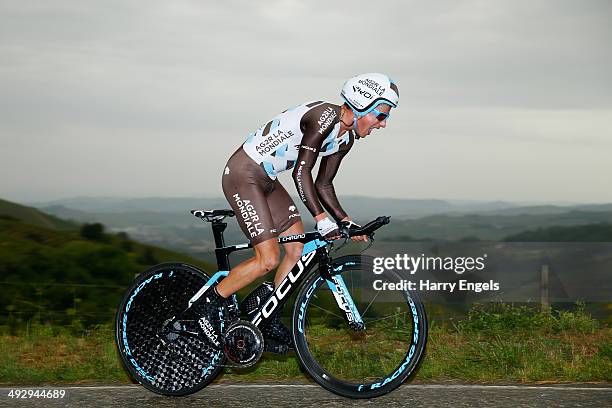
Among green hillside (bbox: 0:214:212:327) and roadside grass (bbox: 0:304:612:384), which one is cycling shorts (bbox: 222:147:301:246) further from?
green hillside (bbox: 0:214:212:327)

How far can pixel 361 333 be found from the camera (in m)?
6.14

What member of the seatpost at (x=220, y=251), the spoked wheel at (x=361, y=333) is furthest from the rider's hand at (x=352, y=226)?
the seatpost at (x=220, y=251)

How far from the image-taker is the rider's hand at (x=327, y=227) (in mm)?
5684

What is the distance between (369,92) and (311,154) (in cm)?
57

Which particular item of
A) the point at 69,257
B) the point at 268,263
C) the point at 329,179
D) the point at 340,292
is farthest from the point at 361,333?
the point at 69,257

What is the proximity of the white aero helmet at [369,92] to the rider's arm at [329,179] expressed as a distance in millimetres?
375

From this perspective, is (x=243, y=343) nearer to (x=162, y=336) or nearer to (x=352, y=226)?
(x=162, y=336)

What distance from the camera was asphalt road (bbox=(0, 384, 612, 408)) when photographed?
5.91 m

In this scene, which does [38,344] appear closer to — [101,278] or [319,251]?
[319,251]

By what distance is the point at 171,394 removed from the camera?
6.27 metres

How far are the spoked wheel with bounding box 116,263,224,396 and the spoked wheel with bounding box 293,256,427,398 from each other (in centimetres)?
79

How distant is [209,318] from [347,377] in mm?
1110

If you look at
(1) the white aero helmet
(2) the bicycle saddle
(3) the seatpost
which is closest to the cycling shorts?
(2) the bicycle saddle

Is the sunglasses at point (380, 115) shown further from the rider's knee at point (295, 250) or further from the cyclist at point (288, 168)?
the rider's knee at point (295, 250)
